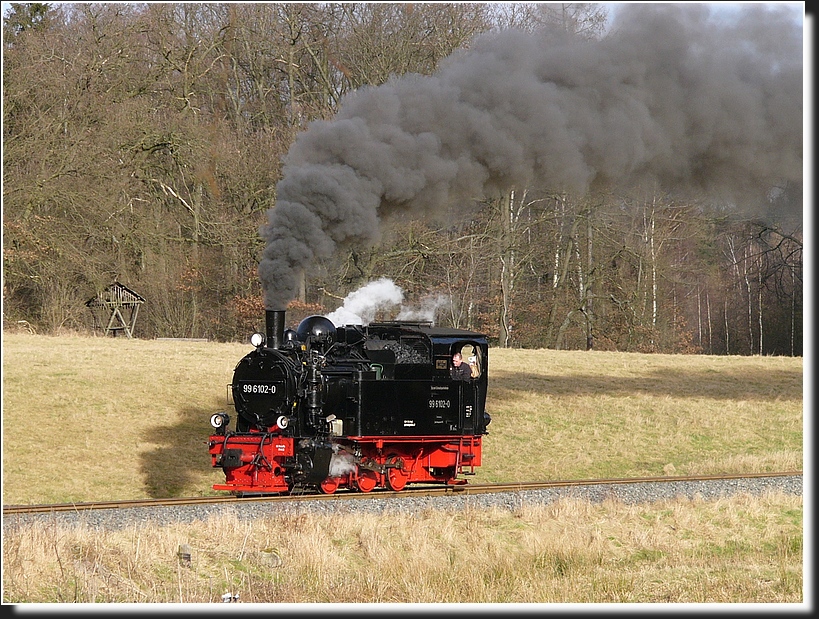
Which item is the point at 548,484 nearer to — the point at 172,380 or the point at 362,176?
the point at 362,176

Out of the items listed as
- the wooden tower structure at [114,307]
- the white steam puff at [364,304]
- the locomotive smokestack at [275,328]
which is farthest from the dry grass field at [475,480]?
the wooden tower structure at [114,307]

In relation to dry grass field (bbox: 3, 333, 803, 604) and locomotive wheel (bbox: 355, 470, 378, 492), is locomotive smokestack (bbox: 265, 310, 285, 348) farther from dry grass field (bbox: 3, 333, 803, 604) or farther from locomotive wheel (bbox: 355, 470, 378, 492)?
dry grass field (bbox: 3, 333, 803, 604)

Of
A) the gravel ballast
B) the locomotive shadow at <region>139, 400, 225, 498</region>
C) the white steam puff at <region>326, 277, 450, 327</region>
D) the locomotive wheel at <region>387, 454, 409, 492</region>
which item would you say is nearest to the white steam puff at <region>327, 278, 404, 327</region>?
the white steam puff at <region>326, 277, 450, 327</region>

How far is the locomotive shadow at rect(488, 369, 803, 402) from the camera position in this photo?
23016mm

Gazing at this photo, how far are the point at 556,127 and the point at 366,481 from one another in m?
6.62

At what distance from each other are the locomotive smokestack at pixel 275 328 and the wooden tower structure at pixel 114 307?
18.8 metres

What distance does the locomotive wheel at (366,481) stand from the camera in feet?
40.4

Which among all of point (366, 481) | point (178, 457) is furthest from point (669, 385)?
point (366, 481)

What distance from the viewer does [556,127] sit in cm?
1558

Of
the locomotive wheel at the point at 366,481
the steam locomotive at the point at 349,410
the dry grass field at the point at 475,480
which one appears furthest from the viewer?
the locomotive wheel at the point at 366,481

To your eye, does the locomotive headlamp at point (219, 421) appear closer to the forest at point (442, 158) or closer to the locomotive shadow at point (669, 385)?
the forest at point (442, 158)

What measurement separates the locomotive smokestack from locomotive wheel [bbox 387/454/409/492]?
2.16 metres

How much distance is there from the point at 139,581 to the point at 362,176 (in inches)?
295

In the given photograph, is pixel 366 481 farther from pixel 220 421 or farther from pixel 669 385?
pixel 669 385
